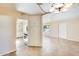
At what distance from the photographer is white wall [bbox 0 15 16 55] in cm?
490

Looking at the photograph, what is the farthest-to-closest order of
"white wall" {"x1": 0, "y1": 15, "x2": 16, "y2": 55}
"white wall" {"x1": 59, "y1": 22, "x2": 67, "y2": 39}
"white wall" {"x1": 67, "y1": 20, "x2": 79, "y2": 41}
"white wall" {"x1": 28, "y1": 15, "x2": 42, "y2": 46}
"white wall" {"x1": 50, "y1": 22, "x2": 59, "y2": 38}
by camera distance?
"white wall" {"x1": 67, "y1": 20, "x2": 79, "y2": 41} → "white wall" {"x1": 28, "y1": 15, "x2": 42, "y2": 46} → "white wall" {"x1": 59, "y1": 22, "x2": 67, "y2": 39} → "white wall" {"x1": 50, "y1": 22, "x2": 59, "y2": 38} → "white wall" {"x1": 0, "y1": 15, "x2": 16, "y2": 55}

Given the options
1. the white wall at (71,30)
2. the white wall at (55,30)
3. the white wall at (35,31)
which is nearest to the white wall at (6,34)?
the white wall at (35,31)

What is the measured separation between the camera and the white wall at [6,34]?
4.90 m

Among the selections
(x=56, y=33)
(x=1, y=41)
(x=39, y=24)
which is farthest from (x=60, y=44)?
(x=1, y=41)

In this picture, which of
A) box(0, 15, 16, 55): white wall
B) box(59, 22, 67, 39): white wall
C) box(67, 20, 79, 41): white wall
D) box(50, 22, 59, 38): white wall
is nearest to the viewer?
box(0, 15, 16, 55): white wall

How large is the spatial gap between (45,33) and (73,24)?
2383 mm

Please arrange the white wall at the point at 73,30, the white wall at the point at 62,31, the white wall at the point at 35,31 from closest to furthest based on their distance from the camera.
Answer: the white wall at the point at 62,31, the white wall at the point at 35,31, the white wall at the point at 73,30

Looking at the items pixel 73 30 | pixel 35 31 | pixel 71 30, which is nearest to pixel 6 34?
pixel 35 31

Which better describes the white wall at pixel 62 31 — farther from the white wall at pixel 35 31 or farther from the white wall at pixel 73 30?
the white wall at pixel 35 31

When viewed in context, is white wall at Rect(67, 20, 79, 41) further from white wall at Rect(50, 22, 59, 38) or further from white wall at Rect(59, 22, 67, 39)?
white wall at Rect(50, 22, 59, 38)

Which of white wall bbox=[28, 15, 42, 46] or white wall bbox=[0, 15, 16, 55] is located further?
white wall bbox=[28, 15, 42, 46]

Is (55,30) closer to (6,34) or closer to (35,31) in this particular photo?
(35,31)

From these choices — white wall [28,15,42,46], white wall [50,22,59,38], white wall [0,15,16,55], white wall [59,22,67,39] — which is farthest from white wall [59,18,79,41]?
white wall [0,15,16,55]

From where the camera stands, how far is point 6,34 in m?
5.16
